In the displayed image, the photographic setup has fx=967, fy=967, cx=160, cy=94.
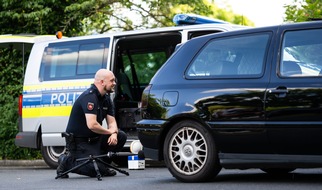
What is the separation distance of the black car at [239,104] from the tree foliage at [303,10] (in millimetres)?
4933

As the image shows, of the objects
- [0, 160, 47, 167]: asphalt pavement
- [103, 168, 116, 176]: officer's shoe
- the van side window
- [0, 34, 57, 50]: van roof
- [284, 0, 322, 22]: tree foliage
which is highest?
[284, 0, 322, 22]: tree foliage

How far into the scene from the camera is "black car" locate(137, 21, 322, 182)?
9.11 m

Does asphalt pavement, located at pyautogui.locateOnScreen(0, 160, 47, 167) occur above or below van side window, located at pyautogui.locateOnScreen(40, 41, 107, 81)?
below

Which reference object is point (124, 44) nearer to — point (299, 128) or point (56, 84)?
point (56, 84)

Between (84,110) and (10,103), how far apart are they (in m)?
6.95

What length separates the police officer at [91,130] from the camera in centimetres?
1125

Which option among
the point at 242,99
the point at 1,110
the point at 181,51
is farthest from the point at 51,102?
the point at 242,99

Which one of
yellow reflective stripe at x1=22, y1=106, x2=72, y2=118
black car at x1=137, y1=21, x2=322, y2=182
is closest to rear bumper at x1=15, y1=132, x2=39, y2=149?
yellow reflective stripe at x1=22, y1=106, x2=72, y2=118

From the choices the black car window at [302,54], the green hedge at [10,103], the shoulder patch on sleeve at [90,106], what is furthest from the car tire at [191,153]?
the green hedge at [10,103]

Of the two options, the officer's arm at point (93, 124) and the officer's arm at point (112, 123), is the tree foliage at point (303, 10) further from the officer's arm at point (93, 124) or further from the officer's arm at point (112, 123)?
the officer's arm at point (93, 124)

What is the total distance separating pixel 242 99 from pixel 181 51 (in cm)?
115

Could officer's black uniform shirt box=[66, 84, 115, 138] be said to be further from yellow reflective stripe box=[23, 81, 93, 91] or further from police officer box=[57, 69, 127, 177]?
yellow reflective stripe box=[23, 81, 93, 91]

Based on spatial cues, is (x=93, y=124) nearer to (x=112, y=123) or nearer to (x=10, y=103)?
(x=112, y=123)

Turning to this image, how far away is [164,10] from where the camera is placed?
21547 millimetres
